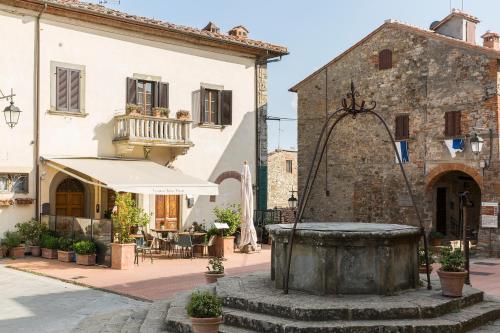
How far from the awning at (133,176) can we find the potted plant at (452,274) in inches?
372

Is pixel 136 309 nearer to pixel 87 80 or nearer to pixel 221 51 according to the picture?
pixel 87 80

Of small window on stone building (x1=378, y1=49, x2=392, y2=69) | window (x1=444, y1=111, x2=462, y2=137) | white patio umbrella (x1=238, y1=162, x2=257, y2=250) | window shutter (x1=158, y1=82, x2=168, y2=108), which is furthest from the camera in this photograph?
small window on stone building (x1=378, y1=49, x2=392, y2=69)

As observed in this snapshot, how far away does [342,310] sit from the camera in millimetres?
7441

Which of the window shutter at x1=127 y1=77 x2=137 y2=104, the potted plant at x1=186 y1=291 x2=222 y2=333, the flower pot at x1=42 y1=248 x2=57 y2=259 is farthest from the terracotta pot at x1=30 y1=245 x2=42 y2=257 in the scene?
the potted plant at x1=186 y1=291 x2=222 y2=333

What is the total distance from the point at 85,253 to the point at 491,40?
1767 cm

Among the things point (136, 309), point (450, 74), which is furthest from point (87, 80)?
point (450, 74)

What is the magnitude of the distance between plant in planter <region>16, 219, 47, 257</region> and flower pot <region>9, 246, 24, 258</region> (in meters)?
0.34

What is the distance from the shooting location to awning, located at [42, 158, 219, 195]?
16016mm

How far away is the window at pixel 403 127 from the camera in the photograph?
22.0 meters

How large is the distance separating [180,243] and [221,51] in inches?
343

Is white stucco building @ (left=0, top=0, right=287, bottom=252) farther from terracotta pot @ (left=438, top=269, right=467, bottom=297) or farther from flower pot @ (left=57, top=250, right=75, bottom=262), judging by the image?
terracotta pot @ (left=438, top=269, right=467, bottom=297)

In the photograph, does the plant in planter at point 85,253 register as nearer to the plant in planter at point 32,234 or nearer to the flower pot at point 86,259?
the flower pot at point 86,259

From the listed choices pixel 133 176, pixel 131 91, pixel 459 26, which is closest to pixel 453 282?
pixel 133 176

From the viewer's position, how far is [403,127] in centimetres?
2211
